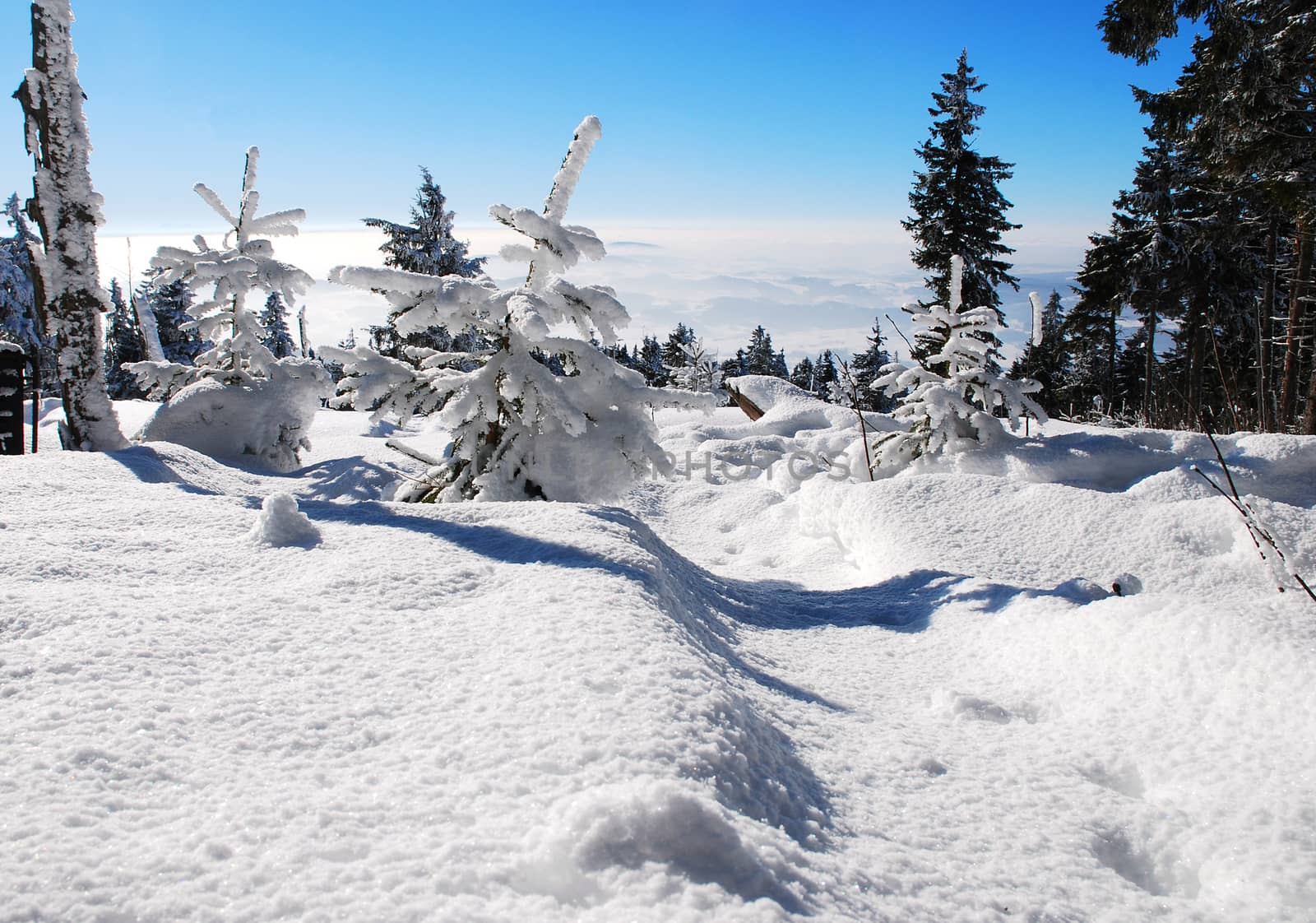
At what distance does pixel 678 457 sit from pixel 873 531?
555 cm

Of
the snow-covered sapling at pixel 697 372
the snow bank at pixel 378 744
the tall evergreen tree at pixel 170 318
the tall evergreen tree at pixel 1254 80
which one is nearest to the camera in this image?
the snow bank at pixel 378 744

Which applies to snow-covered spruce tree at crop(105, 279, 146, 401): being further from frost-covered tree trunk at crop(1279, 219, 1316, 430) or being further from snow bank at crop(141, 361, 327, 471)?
frost-covered tree trunk at crop(1279, 219, 1316, 430)

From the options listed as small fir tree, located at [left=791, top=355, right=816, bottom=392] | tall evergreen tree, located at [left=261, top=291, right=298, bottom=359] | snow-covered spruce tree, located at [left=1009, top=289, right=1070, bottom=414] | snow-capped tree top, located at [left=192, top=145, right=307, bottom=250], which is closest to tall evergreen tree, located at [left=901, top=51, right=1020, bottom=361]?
snow-covered spruce tree, located at [left=1009, top=289, right=1070, bottom=414]

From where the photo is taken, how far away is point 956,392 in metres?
7.64

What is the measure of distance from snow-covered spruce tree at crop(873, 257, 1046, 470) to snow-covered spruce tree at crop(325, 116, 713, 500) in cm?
328

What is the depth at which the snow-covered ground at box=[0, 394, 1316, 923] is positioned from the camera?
144 centimetres

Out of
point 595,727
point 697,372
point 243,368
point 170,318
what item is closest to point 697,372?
point 697,372

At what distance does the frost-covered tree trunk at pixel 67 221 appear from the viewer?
7.13 metres

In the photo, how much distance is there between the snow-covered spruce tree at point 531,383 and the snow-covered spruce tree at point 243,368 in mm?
4768

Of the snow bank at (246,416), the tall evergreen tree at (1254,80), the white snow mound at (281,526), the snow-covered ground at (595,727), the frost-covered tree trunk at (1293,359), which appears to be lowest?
the snow-covered ground at (595,727)

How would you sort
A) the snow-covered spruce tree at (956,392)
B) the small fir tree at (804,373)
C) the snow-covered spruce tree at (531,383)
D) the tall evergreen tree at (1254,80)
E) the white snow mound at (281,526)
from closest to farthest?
the white snow mound at (281,526) → the snow-covered spruce tree at (531,383) → the tall evergreen tree at (1254,80) → the snow-covered spruce tree at (956,392) → the small fir tree at (804,373)

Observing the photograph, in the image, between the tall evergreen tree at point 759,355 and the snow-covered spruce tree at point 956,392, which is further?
the tall evergreen tree at point 759,355

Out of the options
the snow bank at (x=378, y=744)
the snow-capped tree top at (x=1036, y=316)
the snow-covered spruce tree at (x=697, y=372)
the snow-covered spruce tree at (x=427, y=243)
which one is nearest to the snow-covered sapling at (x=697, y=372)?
the snow-covered spruce tree at (x=697, y=372)

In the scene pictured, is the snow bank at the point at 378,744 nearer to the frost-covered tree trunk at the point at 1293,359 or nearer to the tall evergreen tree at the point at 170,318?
the frost-covered tree trunk at the point at 1293,359
